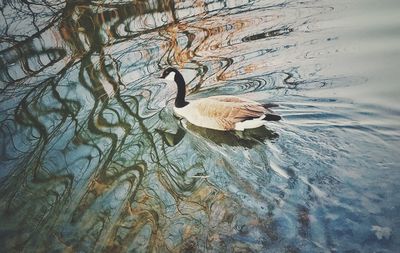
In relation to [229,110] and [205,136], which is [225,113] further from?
[205,136]

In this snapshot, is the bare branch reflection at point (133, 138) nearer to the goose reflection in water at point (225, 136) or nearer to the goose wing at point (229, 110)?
the goose reflection in water at point (225, 136)

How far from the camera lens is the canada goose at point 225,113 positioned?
5.82 meters

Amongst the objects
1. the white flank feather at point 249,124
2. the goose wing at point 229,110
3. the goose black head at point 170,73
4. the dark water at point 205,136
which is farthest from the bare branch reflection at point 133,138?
the goose black head at point 170,73

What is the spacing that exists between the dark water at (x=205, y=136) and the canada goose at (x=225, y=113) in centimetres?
→ 21

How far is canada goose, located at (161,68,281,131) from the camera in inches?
229

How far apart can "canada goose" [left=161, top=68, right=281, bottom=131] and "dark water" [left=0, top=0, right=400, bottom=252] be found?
209 mm

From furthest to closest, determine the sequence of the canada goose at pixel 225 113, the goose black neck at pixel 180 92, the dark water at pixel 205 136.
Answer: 1. the goose black neck at pixel 180 92
2. the canada goose at pixel 225 113
3. the dark water at pixel 205 136

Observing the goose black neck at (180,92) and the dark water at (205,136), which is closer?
the dark water at (205,136)

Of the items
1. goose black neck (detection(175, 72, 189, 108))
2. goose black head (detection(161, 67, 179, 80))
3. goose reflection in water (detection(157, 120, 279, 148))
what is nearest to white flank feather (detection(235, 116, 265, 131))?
goose reflection in water (detection(157, 120, 279, 148))

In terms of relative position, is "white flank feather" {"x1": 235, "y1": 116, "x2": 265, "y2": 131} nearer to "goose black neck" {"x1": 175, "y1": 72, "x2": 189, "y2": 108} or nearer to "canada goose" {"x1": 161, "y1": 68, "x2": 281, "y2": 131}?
"canada goose" {"x1": 161, "y1": 68, "x2": 281, "y2": 131}

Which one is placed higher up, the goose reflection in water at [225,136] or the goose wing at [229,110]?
the goose wing at [229,110]

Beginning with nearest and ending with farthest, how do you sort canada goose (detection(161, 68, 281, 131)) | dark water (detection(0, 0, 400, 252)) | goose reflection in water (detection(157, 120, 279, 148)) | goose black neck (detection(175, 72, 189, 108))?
dark water (detection(0, 0, 400, 252)), canada goose (detection(161, 68, 281, 131)), goose reflection in water (detection(157, 120, 279, 148)), goose black neck (detection(175, 72, 189, 108))

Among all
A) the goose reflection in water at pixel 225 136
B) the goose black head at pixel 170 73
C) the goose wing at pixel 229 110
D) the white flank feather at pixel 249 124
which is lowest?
the goose reflection in water at pixel 225 136

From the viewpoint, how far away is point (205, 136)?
640cm
